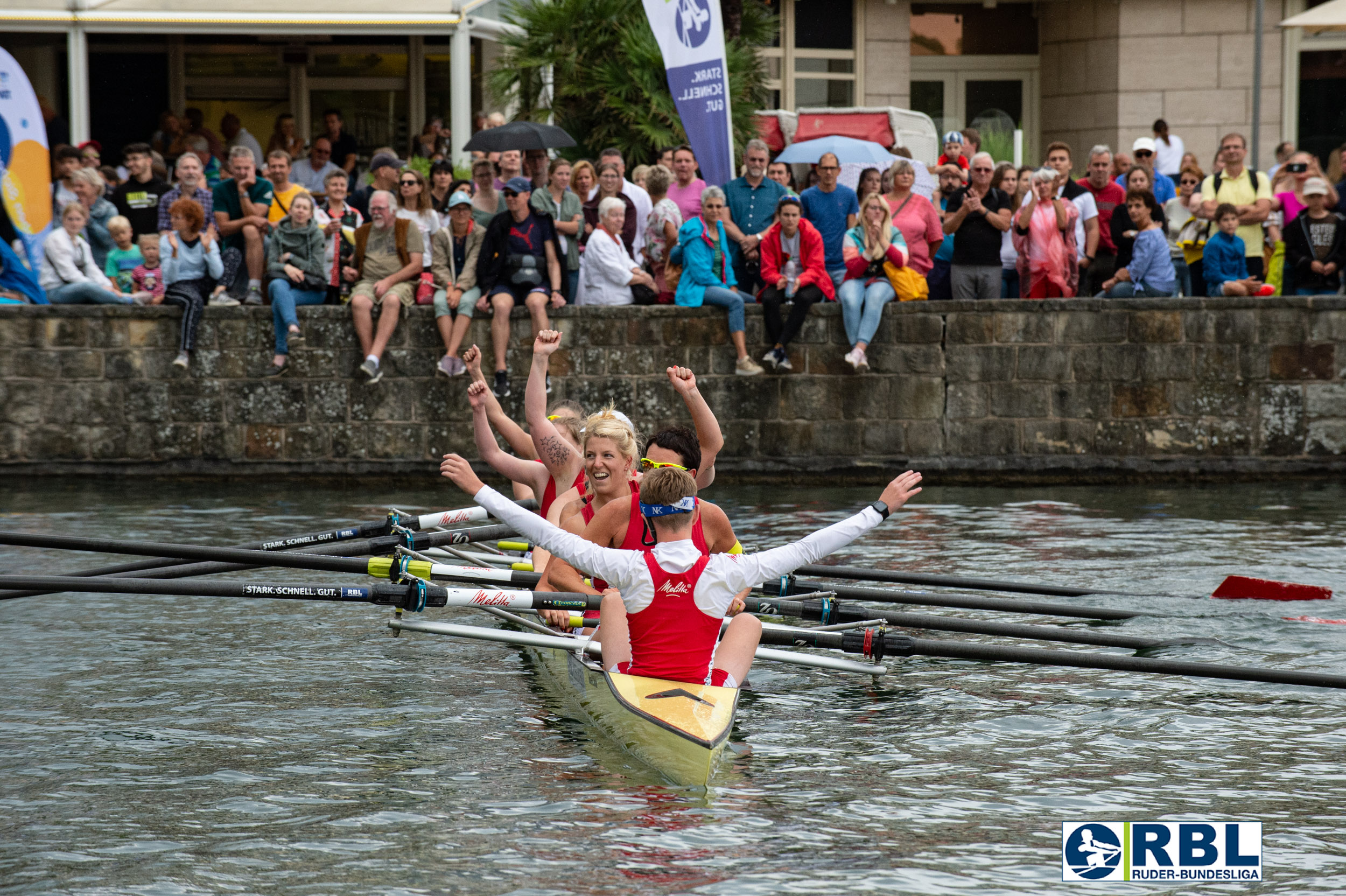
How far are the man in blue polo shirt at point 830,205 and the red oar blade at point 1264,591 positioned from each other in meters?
6.03

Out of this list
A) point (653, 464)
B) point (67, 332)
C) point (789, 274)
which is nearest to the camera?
point (653, 464)

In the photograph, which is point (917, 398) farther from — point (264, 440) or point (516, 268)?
point (264, 440)

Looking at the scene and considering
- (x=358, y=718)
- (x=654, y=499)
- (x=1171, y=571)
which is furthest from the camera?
(x=1171, y=571)

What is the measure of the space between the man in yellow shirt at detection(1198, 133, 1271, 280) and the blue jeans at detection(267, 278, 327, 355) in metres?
8.29

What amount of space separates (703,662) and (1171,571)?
5150mm

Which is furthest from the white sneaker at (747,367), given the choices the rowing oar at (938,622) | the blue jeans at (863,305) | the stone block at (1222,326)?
the rowing oar at (938,622)

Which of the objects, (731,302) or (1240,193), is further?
(1240,193)

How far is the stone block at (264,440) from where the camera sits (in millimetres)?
15680

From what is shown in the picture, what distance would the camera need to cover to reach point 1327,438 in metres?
15.6

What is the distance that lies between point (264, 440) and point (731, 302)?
464 cm

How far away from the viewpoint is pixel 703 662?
22.0 feet

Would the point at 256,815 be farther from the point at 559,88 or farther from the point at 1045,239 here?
the point at 559,88

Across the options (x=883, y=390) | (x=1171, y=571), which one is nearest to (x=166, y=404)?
(x=883, y=390)

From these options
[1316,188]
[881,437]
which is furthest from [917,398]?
[1316,188]
